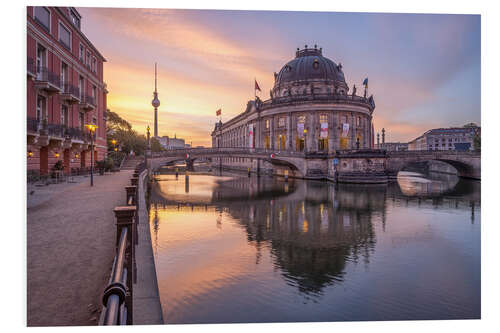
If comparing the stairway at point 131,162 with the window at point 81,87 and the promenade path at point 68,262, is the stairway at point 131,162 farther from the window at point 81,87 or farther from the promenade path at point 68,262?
the promenade path at point 68,262

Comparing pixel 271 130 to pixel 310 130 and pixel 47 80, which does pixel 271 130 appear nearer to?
pixel 310 130

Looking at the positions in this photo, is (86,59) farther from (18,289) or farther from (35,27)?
(18,289)

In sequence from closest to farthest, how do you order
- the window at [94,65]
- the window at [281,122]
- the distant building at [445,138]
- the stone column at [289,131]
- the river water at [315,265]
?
the river water at [315,265], the window at [94,65], the stone column at [289,131], the window at [281,122], the distant building at [445,138]

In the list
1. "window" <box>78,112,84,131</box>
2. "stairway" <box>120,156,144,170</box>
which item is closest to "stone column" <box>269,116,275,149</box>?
"stairway" <box>120,156,144,170</box>

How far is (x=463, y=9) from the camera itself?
809 cm

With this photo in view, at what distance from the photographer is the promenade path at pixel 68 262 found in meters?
4.21

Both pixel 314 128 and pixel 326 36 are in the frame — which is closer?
pixel 326 36

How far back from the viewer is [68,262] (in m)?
5.84

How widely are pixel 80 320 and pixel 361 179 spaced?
34.2 m

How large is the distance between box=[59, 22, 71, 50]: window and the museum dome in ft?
146

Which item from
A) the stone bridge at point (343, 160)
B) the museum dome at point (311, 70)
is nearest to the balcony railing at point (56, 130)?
the stone bridge at point (343, 160)

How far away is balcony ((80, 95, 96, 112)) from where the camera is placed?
23617mm

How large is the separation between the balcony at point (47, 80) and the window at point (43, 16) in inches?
102

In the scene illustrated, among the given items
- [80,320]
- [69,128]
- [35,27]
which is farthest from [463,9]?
[69,128]
